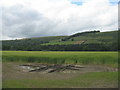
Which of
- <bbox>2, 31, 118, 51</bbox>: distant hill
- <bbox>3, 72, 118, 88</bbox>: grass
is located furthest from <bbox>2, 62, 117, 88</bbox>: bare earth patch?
<bbox>2, 31, 118, 51</bbox>: distant hill

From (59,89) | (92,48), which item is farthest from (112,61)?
(92,48)

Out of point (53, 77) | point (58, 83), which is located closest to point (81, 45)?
point (53, 77)

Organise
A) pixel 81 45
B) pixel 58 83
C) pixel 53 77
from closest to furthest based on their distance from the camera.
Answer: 1. pixel 58 83
2. pixel 53 77
3. pixel 81 45

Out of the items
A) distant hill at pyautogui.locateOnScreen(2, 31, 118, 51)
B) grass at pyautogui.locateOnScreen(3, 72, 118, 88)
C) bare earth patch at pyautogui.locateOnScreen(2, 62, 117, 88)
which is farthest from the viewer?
distant hill at pyautogui.locateOnScreen(2, 31, 118, 51)

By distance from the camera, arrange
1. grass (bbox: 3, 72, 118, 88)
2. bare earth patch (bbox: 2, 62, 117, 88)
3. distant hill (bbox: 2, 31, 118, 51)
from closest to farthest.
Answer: grass (bbox: 3, 72, 118, 88)
bare earth patch (bbox: 2, 62, 117, 88)
distant hill (bbox: 2, 31, 118, 51)

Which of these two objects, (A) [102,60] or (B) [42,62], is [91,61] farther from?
(B) [42,62]

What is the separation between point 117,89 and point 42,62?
25066mm

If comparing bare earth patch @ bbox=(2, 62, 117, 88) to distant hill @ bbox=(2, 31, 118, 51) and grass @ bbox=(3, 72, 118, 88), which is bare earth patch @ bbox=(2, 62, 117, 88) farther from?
distant hill @ bbox=(2, 31, 118, 51)

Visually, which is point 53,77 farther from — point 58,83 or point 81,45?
point 81,45

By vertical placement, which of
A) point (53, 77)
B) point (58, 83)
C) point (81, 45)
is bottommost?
point (53, 77)

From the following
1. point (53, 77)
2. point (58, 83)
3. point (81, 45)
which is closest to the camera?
point (58, 83)

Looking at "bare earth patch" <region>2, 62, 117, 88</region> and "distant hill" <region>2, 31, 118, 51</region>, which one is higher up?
Answer: "distant hill" <region>2, 31, 118, 51</region>

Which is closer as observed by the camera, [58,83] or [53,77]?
[58,83]

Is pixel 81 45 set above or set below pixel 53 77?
above
